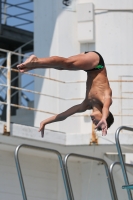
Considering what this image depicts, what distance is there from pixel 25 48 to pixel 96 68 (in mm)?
8657

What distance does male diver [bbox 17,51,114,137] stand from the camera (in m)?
6.78

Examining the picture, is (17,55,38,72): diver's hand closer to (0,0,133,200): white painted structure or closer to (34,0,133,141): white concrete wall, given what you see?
(0,0,133,200): white painted structure

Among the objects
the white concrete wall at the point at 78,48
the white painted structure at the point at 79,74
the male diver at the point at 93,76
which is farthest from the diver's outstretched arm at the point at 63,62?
the white concrete wall at the point at 78,48

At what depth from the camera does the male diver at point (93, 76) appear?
678cm

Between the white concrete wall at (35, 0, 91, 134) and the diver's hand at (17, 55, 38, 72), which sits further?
the white concrete wall at (35, 0, 91, 134)

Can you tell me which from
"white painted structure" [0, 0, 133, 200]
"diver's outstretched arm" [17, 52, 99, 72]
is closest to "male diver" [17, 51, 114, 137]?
"diver's outstretched arm" [17, 52, 99, 72]

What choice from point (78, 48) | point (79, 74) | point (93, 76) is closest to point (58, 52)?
point (78, 48)

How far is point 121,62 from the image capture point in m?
12.9

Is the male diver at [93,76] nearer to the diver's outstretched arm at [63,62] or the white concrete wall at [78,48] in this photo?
the diver's outstretched arm at [63,62]

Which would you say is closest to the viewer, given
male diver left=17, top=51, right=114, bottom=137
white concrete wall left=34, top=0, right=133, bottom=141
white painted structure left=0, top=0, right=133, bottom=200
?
male diver left=17, top=51, right=114, bottom=137

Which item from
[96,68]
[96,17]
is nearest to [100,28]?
[96,17]

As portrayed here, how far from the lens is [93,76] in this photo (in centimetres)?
732

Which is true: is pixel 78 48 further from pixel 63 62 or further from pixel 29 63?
pixel 29 63

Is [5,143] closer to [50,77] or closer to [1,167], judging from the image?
[1,167]
